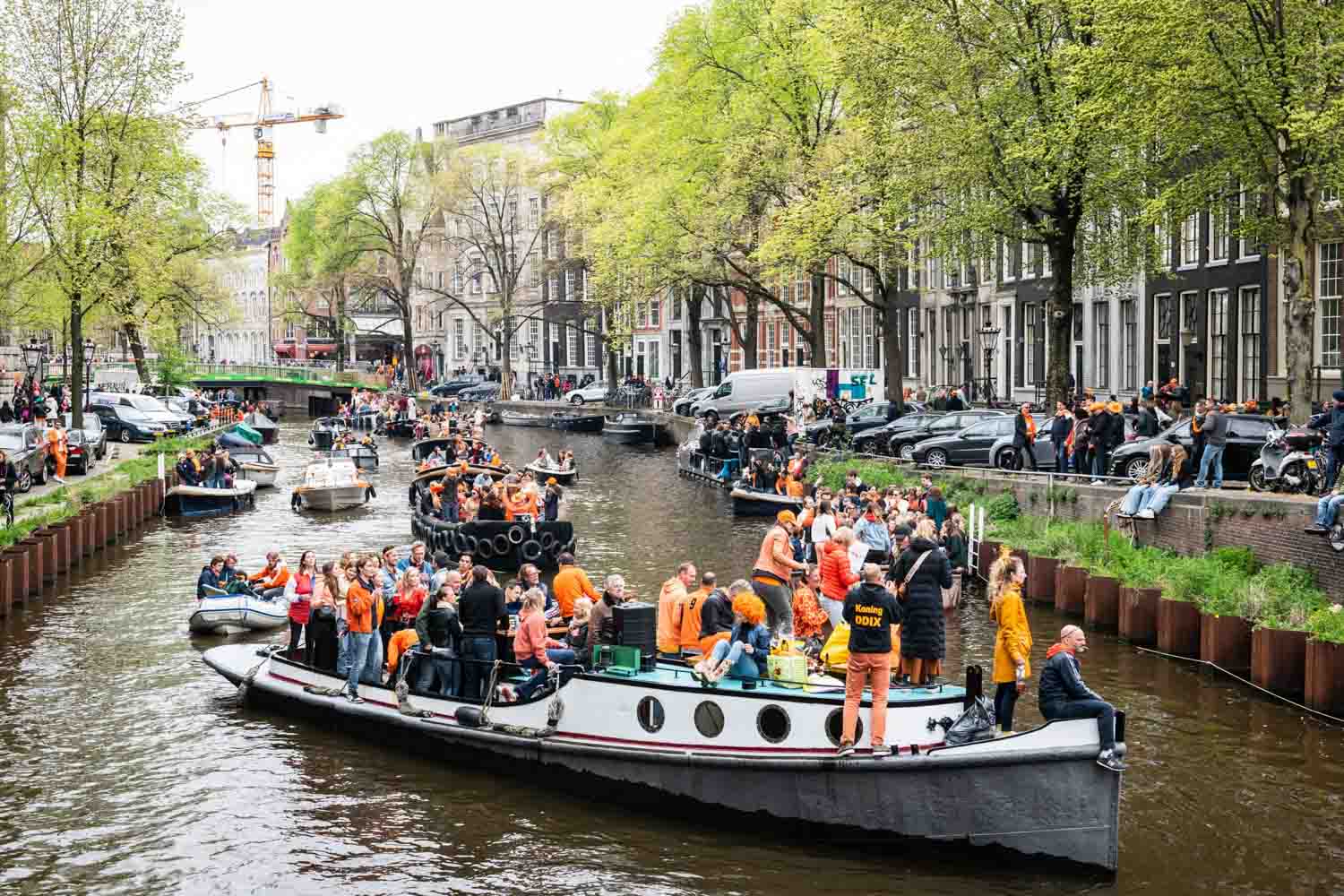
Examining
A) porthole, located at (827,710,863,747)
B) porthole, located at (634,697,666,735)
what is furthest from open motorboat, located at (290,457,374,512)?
porthole, located at (827,710,863,747)

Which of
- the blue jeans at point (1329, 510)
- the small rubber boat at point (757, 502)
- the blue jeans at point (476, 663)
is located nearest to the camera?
the blue jeans at point (476, 663)

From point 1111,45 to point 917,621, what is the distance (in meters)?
20.4

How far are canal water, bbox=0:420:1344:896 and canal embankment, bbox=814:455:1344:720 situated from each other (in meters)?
0.52

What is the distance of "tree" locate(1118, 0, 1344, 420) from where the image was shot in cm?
3125

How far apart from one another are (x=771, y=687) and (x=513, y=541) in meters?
18.6

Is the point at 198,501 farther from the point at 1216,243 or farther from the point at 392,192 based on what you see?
the point at 392,192

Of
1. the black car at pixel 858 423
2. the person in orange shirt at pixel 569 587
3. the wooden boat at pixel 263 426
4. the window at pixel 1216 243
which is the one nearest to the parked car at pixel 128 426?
the wooden boat at pixel 263 426

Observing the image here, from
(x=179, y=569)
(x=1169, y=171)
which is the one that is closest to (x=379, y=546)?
(x=179, y=569)

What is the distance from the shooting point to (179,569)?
1394 inches

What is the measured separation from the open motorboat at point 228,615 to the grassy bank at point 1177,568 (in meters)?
14.4

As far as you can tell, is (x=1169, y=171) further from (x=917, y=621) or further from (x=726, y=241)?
(x=917, y=621)

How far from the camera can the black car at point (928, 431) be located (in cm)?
4384

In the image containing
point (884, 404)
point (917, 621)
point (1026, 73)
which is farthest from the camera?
point (884, 404)

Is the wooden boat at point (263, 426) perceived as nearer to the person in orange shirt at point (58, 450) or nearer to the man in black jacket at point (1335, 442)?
the person in orange shirt at point (58, 450)
